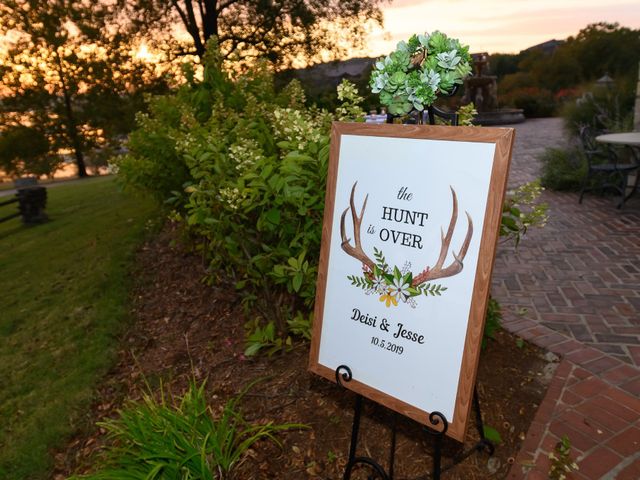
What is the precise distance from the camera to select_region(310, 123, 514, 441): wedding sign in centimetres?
178

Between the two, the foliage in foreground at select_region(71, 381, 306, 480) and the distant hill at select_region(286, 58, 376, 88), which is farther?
the distant hill at select_region(286, 58, 376, 88)

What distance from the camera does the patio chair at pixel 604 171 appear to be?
7371 mm

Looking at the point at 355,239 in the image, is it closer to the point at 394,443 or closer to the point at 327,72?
the point at 394,443

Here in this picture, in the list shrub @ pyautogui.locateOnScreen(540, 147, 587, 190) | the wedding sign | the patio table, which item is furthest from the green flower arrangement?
shrub @ pyautogui.locateOnScreen(540, 147, 587, 190)

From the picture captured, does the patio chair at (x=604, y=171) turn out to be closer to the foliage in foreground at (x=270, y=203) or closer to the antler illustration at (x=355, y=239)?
the foliage in foreground at (x=270, y=203)

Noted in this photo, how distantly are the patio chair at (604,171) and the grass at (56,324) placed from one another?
23.9 feet

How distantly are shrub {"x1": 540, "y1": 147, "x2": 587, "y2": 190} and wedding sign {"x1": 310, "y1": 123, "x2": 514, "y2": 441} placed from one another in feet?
25.9

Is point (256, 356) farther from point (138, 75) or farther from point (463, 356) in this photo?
point (138, 75)

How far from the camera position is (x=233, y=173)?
351 cm

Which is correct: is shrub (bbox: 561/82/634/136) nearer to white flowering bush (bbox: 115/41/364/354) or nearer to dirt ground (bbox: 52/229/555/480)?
white flowering bush (bbox: 115/41/364/354)

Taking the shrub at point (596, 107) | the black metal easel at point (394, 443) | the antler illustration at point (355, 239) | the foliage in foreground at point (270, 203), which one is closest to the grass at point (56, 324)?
the foliage in foreground at point (270, 203)

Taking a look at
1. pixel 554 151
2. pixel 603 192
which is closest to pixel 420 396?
pixel 603 192

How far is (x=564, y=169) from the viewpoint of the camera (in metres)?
9.00

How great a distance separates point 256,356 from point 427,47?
261 cm
